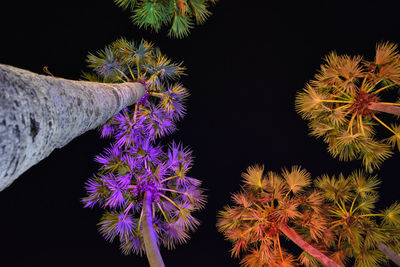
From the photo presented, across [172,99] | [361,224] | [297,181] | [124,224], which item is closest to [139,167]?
[124,224]

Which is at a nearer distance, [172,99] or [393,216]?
[393,216]

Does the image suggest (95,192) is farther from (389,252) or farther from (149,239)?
(389,252)

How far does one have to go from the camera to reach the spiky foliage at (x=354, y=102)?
4.60 metres

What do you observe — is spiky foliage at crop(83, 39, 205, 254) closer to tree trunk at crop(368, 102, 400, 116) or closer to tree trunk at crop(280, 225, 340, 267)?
tree trunk at crop(280, 225, 340, 267)

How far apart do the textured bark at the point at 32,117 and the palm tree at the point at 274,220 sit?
17.5 ft

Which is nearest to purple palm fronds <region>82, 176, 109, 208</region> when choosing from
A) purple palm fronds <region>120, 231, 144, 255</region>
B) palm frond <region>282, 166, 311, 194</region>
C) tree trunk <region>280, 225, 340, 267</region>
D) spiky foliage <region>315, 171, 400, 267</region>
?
purple palm fronds <region>120, 231, 144, 255</region>

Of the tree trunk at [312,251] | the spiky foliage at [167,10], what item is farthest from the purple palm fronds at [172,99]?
the tree trunk at [312,251]

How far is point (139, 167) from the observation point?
5934 mm

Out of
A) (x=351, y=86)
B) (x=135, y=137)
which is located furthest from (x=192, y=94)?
(x=351, y=86)

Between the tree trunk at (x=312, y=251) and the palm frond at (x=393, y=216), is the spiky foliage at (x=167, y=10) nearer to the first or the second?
the tree trunk at (x=312, y=251)

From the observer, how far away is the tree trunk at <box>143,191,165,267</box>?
13.3 ft

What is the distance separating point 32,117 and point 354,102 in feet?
21.6

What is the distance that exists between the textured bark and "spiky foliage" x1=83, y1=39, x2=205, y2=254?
3.97 m

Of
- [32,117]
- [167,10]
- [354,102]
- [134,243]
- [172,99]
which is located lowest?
[134,243]
